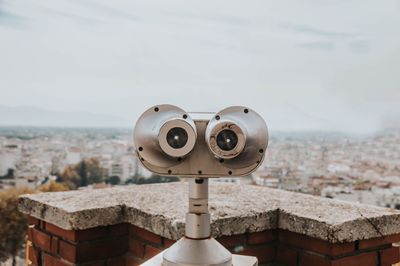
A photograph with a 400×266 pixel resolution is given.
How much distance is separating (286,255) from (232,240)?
177 mm

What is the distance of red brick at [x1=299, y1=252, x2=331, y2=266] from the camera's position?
1145 mm

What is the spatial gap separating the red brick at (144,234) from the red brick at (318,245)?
1.15 feet

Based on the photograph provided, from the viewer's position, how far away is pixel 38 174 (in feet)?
13.8

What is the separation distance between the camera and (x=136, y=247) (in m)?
1.31

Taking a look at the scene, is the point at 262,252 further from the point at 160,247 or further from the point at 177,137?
the point at 177,137

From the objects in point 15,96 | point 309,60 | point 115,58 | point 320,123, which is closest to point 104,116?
point 115,58

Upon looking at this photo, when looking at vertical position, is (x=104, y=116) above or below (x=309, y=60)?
below

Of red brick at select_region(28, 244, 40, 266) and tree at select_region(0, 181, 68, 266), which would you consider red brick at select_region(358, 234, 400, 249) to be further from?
tree at select_region(0, 181, 68, 266)

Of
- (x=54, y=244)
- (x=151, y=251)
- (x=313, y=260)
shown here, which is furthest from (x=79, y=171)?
(x=313, y=260)

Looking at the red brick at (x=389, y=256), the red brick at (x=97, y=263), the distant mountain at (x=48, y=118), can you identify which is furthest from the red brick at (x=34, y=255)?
the distant mountain at (x=48, y=118)

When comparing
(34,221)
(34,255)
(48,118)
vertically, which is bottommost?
(34,255)

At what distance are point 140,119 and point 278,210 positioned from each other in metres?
0.62

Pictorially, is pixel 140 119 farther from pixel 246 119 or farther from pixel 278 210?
pixel 278 210

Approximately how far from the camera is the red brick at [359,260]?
1144 millimetres
